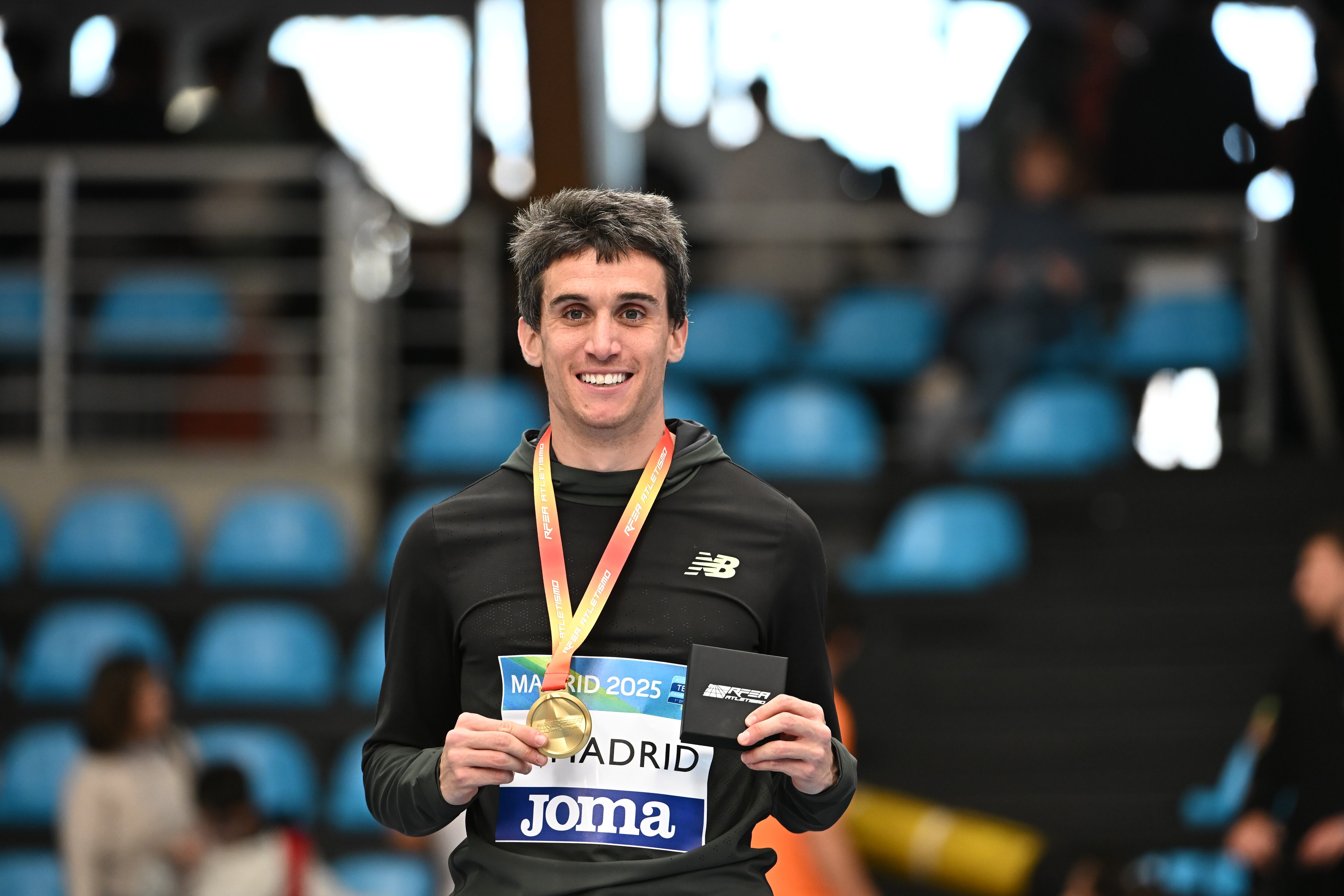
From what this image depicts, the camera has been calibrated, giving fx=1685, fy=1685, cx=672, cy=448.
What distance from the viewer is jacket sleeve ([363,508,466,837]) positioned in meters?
2.25

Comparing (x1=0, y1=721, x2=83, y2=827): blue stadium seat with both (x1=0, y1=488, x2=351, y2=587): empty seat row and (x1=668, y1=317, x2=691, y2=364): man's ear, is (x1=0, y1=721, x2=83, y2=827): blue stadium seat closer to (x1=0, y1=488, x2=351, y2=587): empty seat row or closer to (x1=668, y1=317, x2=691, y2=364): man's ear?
(x1=0, y1=488, x2=351, y2=587): empty seat row

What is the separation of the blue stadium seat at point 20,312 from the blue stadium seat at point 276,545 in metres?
1.54

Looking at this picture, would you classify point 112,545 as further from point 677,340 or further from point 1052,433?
point 677,340

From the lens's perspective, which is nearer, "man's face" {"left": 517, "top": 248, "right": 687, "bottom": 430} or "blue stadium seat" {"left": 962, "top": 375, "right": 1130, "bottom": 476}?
"man's face" {"left": 517, "top": 248, "right": 687, "bottom": 430}

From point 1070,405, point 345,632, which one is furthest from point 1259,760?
point 345,632

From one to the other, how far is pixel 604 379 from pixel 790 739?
53 cm

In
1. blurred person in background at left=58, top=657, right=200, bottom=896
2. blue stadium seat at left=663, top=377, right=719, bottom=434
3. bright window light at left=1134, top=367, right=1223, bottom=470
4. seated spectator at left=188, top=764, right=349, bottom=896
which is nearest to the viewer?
seated spectator at left=188, top=764, right=349, bottom=896

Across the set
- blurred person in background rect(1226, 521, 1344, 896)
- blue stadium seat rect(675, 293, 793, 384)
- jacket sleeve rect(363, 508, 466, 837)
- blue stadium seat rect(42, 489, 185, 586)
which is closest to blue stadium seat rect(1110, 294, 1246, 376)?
blue stadium seat rect(675, 293, 793, 384)

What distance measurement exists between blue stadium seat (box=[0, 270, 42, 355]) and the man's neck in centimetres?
675

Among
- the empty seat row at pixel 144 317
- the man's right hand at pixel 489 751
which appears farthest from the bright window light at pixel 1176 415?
the man's right hand at pixel 489 751

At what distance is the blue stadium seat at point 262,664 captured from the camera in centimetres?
715

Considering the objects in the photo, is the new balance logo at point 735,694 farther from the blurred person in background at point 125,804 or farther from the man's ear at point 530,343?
the blurred person in background at point 125,804

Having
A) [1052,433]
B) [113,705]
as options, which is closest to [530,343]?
[113,705]

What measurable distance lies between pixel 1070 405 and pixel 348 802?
3777mm
